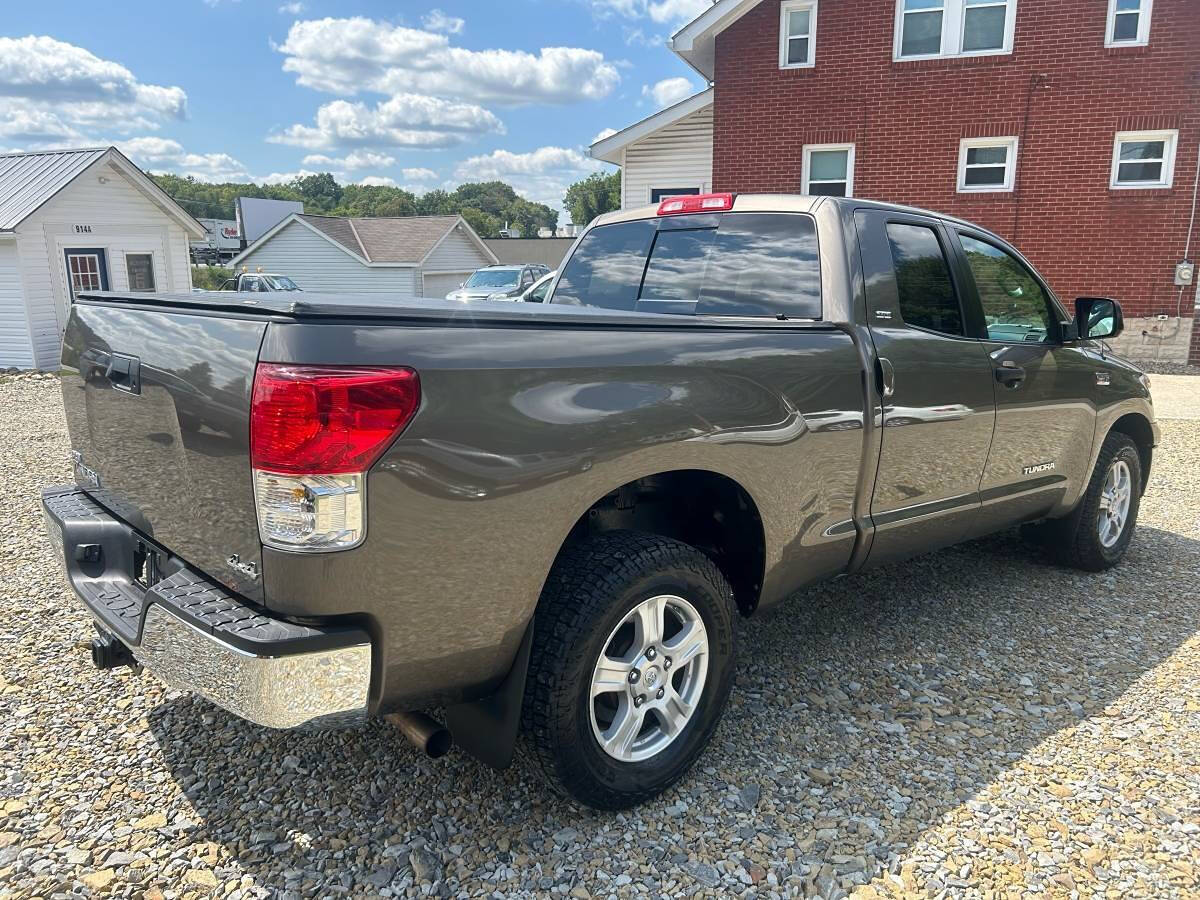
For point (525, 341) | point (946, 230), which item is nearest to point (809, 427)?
point (525, 341)

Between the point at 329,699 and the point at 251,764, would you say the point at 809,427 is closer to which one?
the point at 329,699

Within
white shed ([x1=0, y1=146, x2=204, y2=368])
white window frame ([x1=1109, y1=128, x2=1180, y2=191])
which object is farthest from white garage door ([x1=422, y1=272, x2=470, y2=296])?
white window frame ([x1=1109, y1=128, x2=1180, y2=191])

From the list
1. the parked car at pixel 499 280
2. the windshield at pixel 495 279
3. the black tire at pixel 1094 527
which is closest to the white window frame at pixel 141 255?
the parked car at pixel 499 280

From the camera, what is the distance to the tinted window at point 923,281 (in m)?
3.64

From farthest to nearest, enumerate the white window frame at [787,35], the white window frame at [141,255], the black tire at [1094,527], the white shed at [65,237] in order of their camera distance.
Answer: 1. the white window frame at [141,255]
2. the white shed at [65,237]
3. the white window frame at [787,35]
4. the black tire at [1094,527]

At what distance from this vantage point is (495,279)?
25922 mm

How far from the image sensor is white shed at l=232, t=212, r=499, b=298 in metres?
35.9

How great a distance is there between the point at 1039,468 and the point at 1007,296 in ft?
2.79

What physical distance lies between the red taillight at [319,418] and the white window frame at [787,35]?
1608 cm

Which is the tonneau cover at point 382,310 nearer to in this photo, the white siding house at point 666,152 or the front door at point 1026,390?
the front door at point 1026,390

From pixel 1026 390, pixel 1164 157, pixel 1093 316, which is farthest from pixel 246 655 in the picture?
pixel 1164 157

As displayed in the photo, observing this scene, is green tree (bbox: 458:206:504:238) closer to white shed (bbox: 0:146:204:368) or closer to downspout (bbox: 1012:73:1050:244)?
white shed (bbox: 0:146:204:368)

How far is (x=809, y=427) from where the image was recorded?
3066mm

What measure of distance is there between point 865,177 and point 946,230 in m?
13.2
